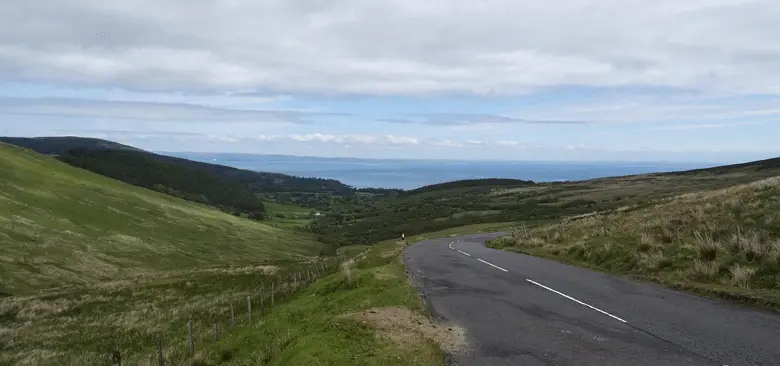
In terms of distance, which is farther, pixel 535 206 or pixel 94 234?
pixel 535 206

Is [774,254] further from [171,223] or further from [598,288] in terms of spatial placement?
[171,223]

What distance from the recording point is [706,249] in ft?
65.2

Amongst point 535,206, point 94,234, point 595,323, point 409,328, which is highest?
point 595,323

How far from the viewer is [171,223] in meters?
94.8

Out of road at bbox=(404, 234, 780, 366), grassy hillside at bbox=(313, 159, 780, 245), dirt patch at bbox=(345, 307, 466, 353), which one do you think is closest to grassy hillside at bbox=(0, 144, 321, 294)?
grassy hillside at bbox=(313, 159, 780, 245)

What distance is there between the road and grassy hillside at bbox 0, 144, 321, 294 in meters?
42.1

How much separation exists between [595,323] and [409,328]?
456cm

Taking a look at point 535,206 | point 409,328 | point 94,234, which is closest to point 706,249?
point 409,328

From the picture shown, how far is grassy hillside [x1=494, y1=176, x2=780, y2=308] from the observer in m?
16.5

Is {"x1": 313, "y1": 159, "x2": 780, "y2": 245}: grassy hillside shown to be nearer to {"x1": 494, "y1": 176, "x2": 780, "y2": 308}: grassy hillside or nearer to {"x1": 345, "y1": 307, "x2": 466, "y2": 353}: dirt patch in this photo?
{"x1": 494, "y1": 176, "x2": 780, "y2": 308}: grassy hillside

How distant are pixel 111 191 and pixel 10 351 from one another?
8426 cm

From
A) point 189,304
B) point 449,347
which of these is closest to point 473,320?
point 449,347

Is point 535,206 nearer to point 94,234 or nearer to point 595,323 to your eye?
point 94,234

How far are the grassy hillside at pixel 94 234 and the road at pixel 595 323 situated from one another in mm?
42084
